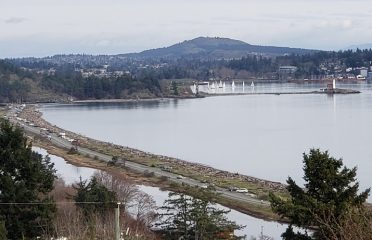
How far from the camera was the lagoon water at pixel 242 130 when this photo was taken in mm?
19641

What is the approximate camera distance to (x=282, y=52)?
12212 centimetres

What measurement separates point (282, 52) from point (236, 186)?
10899 centimetres

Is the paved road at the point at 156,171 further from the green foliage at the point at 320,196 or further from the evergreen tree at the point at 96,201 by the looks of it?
the green foliage at the point at 320,196

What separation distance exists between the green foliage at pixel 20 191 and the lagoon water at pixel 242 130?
10.5 m

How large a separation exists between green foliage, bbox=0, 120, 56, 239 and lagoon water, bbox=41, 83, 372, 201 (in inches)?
412

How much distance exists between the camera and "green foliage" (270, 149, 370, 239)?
4.31 meters

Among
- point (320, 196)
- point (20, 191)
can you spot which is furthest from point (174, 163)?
point (320, 196)

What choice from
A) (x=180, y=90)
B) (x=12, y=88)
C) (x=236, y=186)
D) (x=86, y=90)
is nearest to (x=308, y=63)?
(x=180, y=90)

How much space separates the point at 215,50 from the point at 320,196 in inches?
4902

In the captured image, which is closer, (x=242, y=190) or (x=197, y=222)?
(x=197, y=222)

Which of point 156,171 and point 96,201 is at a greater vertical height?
point 96,201

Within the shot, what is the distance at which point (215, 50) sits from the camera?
5044 inches

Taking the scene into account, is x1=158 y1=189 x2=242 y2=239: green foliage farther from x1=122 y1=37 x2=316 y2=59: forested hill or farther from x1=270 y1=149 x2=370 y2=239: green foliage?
x1=122 y1=37 x2=316 y2=59: forested hill

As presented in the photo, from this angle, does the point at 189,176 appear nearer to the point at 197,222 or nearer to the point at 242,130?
the point at 197,222
